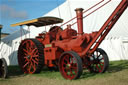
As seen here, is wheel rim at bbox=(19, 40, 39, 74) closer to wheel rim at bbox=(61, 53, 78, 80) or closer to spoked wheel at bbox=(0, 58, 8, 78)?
spoked wheel at bbox=(0, 58, 8, 78)

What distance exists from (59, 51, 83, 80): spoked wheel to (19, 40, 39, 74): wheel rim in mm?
1500

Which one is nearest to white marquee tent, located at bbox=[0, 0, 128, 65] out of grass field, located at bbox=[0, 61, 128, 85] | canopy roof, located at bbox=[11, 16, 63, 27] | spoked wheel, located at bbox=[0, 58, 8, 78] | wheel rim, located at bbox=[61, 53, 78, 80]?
canopy roof, located at bbox=[11, 16, 63, 27]

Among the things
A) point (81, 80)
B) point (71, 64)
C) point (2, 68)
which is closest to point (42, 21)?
point (2, 68)

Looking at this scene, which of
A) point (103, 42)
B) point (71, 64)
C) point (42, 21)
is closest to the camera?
point (71, 64)

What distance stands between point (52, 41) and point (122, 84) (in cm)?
351

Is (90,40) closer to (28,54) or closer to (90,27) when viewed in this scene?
(28,54)

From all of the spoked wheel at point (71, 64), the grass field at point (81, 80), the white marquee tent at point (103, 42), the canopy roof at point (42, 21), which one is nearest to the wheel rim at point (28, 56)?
the canopy roof at point (42, 21)

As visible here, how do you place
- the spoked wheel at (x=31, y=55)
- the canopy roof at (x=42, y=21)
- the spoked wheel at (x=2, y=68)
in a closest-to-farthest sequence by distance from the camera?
the spoked wheel at (x=2, y=68) < the spoked wheel at (x=31, y=55) < the canopy roof at (x=42, y=21)

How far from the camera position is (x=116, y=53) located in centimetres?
1238

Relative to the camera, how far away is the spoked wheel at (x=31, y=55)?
6801 mm

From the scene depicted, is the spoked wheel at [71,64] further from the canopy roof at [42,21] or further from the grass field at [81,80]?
the canopy roof at [42,21]

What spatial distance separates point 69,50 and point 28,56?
1898mm

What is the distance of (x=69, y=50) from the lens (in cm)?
632

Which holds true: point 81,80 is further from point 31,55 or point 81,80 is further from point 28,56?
point 28,56
